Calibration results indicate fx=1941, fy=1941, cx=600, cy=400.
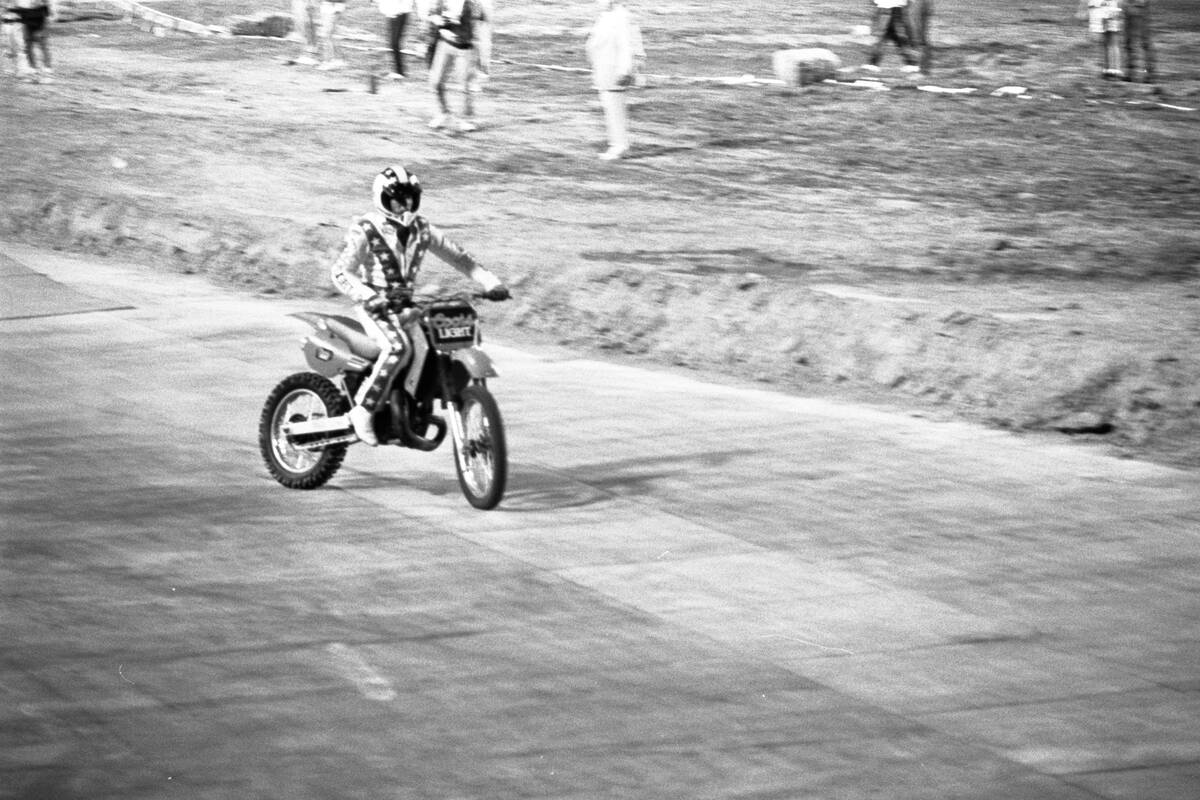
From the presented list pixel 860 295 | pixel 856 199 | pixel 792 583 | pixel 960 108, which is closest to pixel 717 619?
pixel 792 583

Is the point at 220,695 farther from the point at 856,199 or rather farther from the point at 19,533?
the point at 856,199

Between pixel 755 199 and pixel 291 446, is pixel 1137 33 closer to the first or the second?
pixel 755 199

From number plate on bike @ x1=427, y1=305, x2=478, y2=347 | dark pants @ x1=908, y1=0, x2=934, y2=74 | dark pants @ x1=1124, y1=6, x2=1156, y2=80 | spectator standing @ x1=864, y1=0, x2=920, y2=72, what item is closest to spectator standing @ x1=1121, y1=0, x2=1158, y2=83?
dark pants @ x1=1124, y1=6, x2=1156, y2=80

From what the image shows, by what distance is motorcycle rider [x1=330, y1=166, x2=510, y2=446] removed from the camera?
11.7 metres

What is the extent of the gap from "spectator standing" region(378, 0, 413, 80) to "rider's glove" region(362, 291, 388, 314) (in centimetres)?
2089

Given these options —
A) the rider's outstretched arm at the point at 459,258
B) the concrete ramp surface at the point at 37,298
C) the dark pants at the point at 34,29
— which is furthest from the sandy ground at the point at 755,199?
the rider's outstretched arm at the point at 459,258

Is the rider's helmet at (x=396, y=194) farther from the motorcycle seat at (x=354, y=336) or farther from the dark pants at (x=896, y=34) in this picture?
the dark pants at (x=896, y=34)

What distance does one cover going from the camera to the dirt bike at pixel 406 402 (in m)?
11.5

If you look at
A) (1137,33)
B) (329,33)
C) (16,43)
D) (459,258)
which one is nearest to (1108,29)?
(1137,33)

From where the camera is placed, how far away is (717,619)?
9.64 meters

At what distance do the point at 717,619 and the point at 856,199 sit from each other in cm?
1450

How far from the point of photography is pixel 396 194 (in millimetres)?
11797

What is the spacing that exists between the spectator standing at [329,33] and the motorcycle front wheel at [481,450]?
24.0 metres

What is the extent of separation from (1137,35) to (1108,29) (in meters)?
1.12
